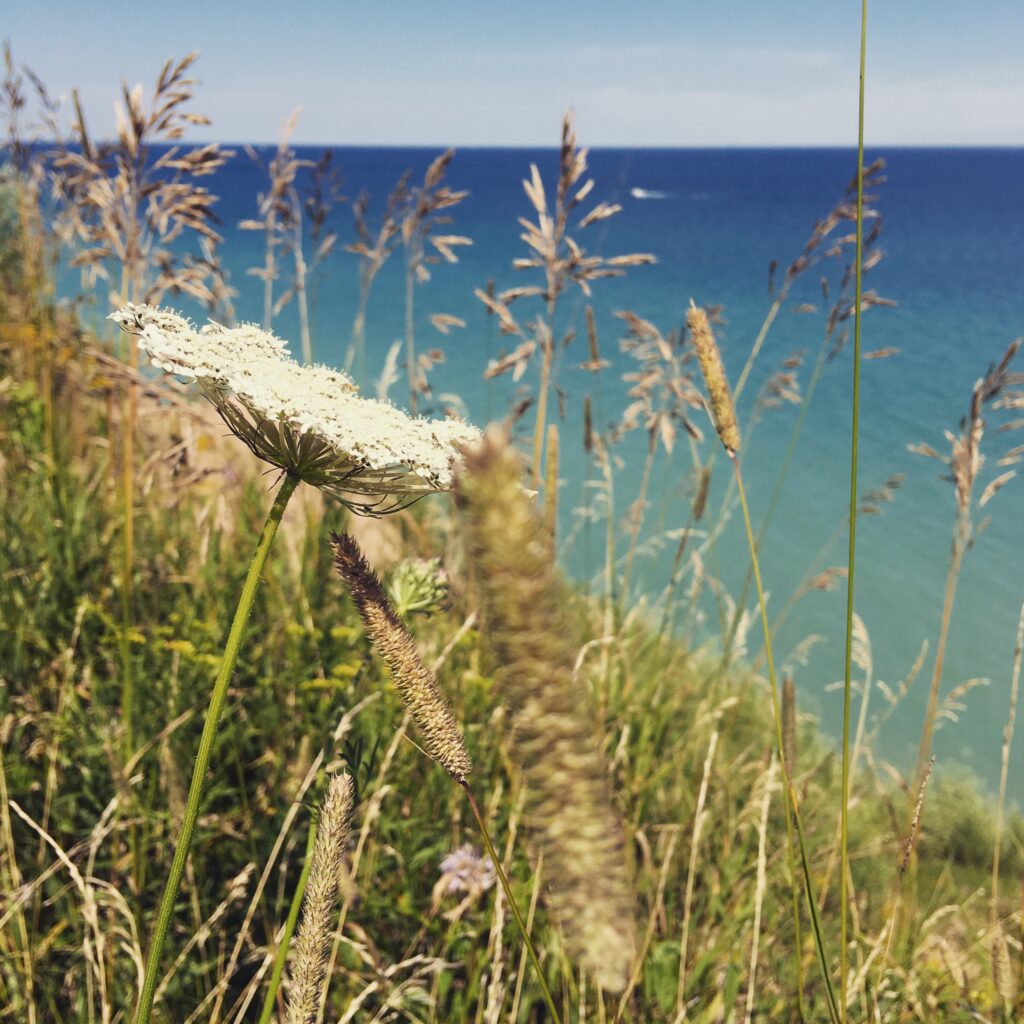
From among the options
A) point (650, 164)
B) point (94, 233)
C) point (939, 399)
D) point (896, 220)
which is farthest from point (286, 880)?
point (650, 164)

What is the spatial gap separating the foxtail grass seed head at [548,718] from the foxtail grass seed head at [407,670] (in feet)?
0.62

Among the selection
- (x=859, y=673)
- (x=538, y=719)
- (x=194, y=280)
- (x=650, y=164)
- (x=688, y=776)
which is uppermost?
(x=650, y=164)

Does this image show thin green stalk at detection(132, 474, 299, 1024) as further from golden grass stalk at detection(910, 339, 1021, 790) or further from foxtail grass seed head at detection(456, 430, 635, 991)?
golden grass stalk at detection(910, 339, 1021, 790)

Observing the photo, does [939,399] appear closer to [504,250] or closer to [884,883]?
[884,883]

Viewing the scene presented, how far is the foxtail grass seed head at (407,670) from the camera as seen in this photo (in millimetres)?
755

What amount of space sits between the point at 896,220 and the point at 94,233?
81.4 meters

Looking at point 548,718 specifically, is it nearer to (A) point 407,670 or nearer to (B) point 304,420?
(A) point 407,670

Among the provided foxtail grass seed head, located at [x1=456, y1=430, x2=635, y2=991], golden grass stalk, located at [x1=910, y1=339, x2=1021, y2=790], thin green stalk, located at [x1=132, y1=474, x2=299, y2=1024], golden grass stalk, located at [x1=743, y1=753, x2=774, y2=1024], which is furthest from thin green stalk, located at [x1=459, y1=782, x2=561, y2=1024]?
golden grass stalk, located at [x1=910, y1=339, x2=1021, y2=790]

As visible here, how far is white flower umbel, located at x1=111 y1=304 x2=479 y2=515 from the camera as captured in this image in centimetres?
99

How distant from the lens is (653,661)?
3.87m

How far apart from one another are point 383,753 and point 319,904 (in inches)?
66.5

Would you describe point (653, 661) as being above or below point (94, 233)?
below

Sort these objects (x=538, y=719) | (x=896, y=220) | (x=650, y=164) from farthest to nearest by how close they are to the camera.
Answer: (x=650, y=164)
(x=896, y=220)
(x=538, y=719)

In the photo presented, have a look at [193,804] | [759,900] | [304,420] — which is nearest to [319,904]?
[193,804]
